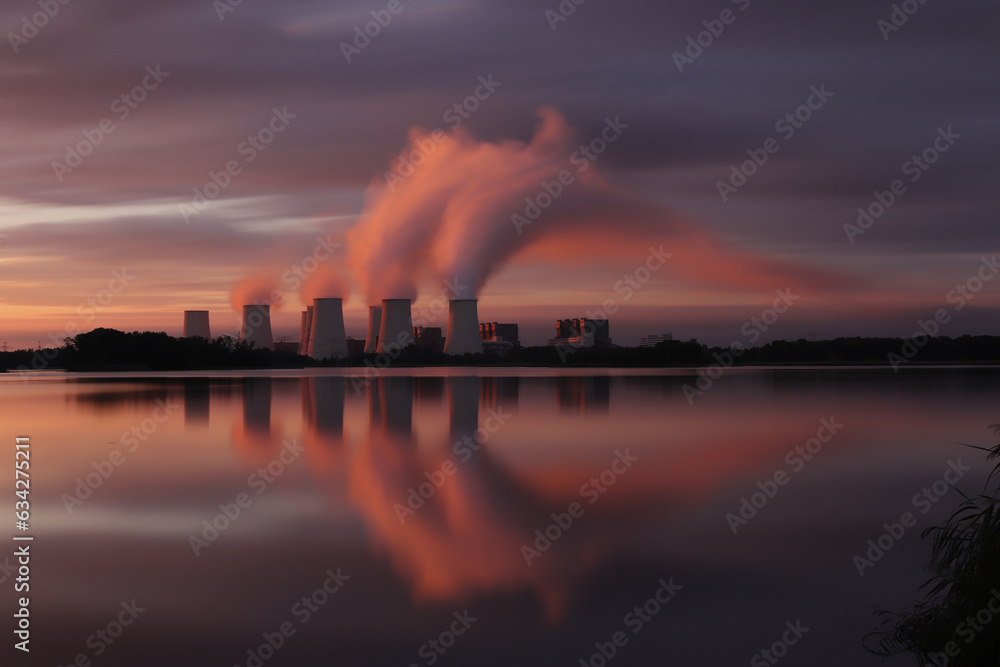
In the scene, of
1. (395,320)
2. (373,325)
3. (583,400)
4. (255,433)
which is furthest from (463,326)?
(255,433)

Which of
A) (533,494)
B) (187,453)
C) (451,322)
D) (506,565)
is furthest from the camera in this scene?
(451,322)

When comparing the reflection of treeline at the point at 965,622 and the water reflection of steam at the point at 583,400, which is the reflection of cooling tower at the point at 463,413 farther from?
the reflection of treeline at the point at 965,622

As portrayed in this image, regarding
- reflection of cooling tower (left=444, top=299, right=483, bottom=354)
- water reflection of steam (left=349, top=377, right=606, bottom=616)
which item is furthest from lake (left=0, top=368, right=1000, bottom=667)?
reflection of cooling tower (left=444, top=299, right=483, bottom=354)

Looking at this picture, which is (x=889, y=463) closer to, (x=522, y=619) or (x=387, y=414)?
(x=522, y=619)

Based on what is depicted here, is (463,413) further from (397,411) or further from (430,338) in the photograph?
(430,338)

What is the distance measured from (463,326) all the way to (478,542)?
41878mm

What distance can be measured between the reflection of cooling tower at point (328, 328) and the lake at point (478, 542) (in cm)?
3738

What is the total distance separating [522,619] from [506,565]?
1.08 m

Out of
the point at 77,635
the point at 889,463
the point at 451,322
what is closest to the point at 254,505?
the point at 77,635

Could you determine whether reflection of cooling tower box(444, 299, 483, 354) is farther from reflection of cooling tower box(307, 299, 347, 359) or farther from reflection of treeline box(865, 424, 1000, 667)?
reflection of treeline box(865, 424, 1000, 667)

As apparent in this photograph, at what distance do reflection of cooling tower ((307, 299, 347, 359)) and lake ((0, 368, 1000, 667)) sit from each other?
37384mm

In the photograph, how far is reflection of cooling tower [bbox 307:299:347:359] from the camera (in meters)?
51.4

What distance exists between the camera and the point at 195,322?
190ft

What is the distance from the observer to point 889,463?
10.5 m
